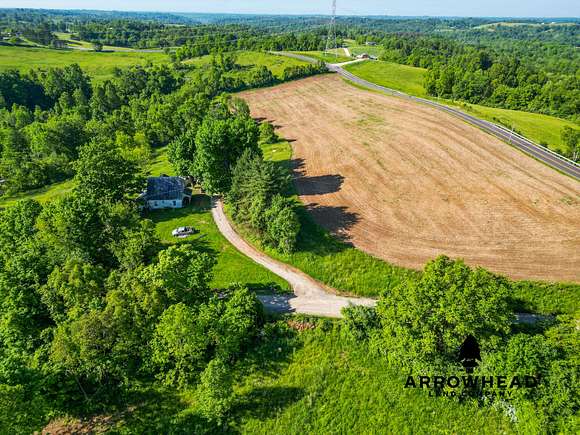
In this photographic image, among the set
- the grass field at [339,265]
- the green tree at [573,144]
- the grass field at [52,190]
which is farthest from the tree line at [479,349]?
the grass field at [52,190]

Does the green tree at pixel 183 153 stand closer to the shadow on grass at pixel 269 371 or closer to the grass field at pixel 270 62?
the shadow on grass at pixel 269 371

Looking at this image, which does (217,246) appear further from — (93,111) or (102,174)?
(93,111)

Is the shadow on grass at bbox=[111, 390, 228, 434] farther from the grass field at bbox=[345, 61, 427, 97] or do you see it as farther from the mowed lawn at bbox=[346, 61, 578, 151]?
the grass field at bbox=[345, 61, 427, 97]

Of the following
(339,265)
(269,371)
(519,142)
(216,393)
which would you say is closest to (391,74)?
(519,142)

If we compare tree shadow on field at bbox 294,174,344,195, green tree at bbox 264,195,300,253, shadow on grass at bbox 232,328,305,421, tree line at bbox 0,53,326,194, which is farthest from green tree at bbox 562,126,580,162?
tree line at bbox 0,53,326,194

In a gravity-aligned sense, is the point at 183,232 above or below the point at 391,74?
below

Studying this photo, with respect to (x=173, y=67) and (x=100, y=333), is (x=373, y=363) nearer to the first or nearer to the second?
(x=100, y=333)

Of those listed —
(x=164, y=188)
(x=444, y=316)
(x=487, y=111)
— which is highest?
(x=487, y=111)
